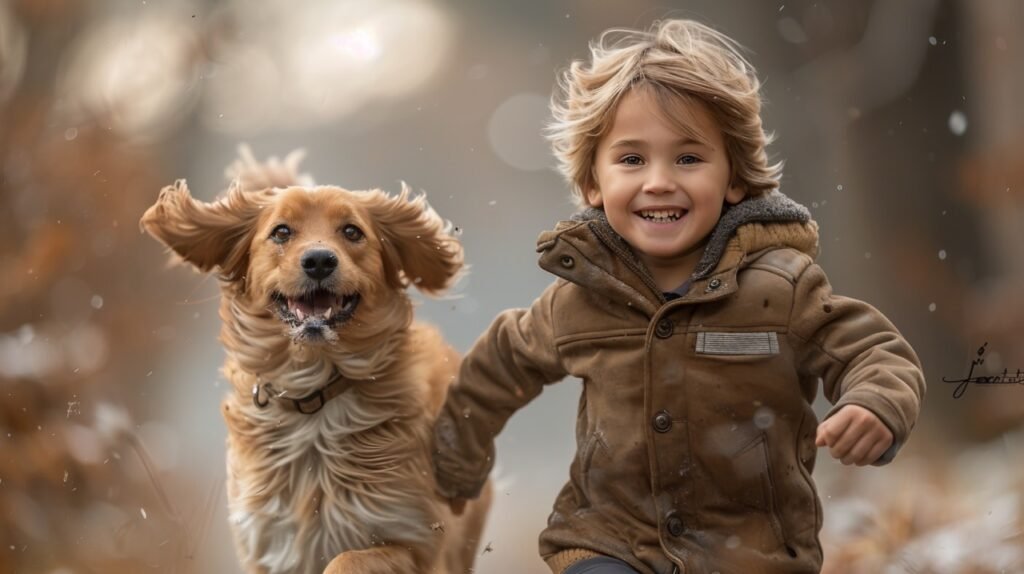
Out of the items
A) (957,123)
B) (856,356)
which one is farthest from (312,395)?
(957,123)

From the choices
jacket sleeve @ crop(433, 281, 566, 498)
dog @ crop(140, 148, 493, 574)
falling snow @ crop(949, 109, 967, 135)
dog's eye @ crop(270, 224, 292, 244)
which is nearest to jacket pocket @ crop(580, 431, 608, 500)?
jacket sleeve @ crop(433, 281, 566, 498)

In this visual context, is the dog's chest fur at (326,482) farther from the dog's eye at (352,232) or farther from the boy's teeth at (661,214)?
the boy's teeth at (661,214)

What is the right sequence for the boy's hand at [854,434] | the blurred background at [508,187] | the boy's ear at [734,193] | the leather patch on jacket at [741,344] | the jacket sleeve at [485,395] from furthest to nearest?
the blurred background at [508,187]
the jacket sleeve at [485,395]
the boy's ear at [734,193]
the leather patch on jacket at [741,344]
the boy's hand at [854,434]

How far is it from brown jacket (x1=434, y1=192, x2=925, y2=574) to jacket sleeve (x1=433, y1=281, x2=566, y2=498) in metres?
0.11

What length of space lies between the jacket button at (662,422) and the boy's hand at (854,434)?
9.1 inches

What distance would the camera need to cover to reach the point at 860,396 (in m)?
1.33

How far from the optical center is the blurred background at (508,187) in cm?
179

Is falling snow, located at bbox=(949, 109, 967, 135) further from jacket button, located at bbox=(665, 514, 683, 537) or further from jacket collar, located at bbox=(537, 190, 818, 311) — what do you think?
jacket button, located at bbox=(665, 514, 683, 537)

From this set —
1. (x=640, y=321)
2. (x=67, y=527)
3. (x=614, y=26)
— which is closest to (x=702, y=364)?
(x=640, y=321)

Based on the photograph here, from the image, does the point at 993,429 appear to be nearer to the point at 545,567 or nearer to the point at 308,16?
the point at 545,567

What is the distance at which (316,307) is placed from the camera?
164 centimetres

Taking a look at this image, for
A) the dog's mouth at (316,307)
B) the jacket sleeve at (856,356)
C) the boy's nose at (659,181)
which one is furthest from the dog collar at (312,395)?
the jacket sleeve at (856,356)

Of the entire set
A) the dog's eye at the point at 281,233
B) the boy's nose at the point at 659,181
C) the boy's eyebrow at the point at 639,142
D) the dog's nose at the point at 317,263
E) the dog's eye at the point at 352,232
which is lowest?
the dog's nose at the point at 317,263

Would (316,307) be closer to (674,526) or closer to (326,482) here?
(326,482)
